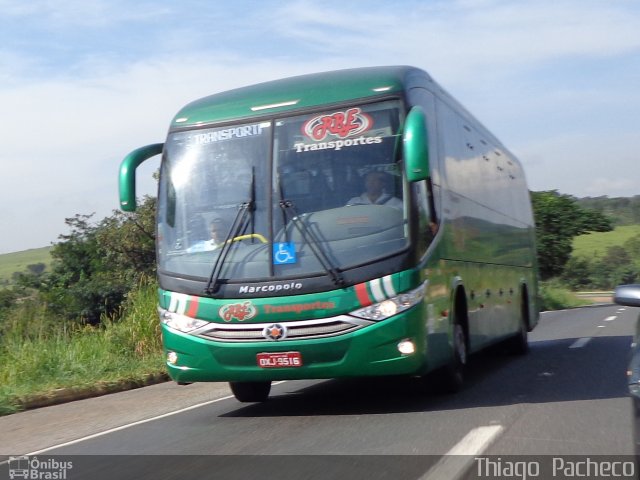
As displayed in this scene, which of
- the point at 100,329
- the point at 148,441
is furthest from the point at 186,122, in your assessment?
the point at 100,329

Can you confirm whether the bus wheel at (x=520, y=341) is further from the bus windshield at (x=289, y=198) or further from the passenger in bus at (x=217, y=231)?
the passenger in bus at (x=217, y=231)

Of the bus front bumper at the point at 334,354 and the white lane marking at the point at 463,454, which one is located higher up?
the bus front bumper at the point at 334,354

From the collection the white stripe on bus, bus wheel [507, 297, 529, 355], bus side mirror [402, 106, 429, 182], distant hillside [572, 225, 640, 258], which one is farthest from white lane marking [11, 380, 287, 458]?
distant hillside [572, 225, 640, 258]

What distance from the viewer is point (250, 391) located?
34.8 ft

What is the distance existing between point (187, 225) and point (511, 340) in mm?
8014

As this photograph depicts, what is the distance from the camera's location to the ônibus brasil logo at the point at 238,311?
8.99 meters

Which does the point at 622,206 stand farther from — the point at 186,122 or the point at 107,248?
the point at 186,122

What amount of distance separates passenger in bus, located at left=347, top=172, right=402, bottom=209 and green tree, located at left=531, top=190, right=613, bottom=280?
5121 centimetres

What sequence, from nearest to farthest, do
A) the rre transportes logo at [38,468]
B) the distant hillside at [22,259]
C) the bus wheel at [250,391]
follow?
the rre transportes logo at [38,468] → the bus wheel at [250,391] → the distant hillside at [22,259]

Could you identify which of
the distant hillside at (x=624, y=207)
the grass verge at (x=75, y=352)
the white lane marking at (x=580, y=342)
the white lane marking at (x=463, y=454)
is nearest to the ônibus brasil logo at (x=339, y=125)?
the white lane marking at (x=463, y=454)

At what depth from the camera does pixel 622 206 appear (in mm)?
138375

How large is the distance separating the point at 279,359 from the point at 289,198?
1.53 metres

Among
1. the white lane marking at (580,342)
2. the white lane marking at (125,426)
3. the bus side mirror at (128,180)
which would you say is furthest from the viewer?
the white lane marking at (580,342)

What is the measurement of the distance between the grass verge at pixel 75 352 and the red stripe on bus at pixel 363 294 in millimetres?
4668
